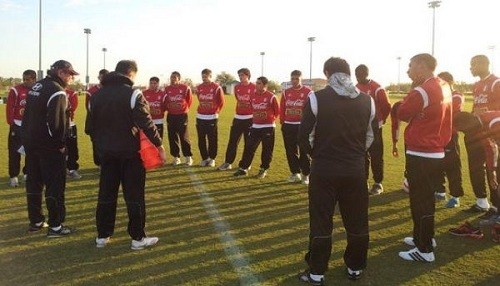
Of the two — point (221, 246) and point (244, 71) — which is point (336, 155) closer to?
point (221, 246)

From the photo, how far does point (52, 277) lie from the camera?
4.43 metres

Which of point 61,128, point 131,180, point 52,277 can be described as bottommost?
point 52,277

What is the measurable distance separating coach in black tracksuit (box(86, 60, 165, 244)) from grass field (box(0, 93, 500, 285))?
441 mm

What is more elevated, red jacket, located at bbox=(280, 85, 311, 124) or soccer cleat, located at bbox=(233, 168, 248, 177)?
red jacket, located at bbox=(280, 85, 311, 124)

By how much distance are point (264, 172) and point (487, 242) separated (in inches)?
190

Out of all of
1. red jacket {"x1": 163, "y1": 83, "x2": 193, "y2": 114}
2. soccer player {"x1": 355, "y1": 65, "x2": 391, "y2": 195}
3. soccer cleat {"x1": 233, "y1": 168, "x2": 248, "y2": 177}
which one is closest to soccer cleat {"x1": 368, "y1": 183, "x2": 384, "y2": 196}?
soccer player {"x1": 355, "y1": 65, "x2": 391, "y2": 195}

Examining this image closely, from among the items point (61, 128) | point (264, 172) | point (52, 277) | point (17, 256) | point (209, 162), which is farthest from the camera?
point (209, 162)

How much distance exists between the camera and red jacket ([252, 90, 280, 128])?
31.2 ft

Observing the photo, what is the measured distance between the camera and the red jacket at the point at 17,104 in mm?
8047

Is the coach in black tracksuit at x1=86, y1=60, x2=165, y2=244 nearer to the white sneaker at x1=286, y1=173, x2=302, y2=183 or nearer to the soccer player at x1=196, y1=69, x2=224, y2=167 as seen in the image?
the white sneaker at x1=286, y1=173, x2=302, y2=183

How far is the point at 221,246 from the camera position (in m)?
5.31

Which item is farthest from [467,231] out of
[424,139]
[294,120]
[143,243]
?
[294,120]

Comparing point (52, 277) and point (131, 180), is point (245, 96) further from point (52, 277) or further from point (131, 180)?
point (52, 277)

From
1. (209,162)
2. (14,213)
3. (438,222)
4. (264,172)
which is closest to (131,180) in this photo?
(14,213)
